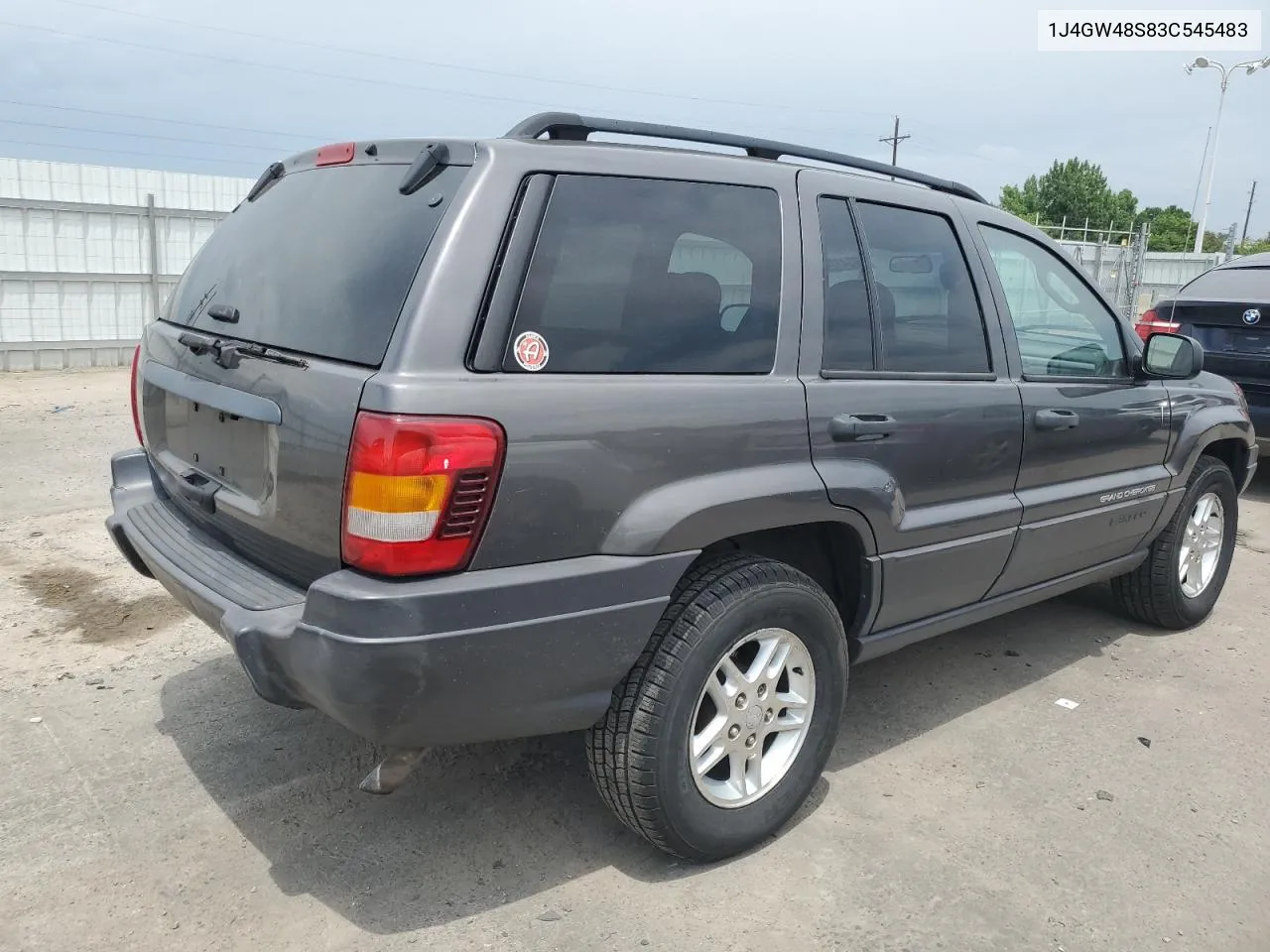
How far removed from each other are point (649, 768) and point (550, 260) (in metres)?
1.27

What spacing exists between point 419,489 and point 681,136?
1378mm

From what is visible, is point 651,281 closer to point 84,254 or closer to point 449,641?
point 449,641

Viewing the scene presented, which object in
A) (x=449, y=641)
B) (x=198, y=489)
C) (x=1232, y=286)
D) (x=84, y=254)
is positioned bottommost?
(x=449, y=641)

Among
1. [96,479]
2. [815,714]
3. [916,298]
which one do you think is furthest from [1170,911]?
[96,479]

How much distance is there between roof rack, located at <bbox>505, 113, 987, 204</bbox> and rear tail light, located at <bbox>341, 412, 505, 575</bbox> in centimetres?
85

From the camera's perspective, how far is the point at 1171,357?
13.4 feet

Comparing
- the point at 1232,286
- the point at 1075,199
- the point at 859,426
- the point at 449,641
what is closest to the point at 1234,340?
the point at 1232,286

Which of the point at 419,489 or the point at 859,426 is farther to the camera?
the point at 859,426

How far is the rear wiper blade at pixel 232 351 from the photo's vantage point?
246 cm

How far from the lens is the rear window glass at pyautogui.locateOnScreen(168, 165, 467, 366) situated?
236cm

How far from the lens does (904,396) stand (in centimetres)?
304

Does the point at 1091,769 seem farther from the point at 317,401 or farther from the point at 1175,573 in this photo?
the point at 317,401

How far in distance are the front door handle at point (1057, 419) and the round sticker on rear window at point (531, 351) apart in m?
1.97

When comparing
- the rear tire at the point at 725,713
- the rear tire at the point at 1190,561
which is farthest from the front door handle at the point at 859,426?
the rear tire at the point at 1190,561
